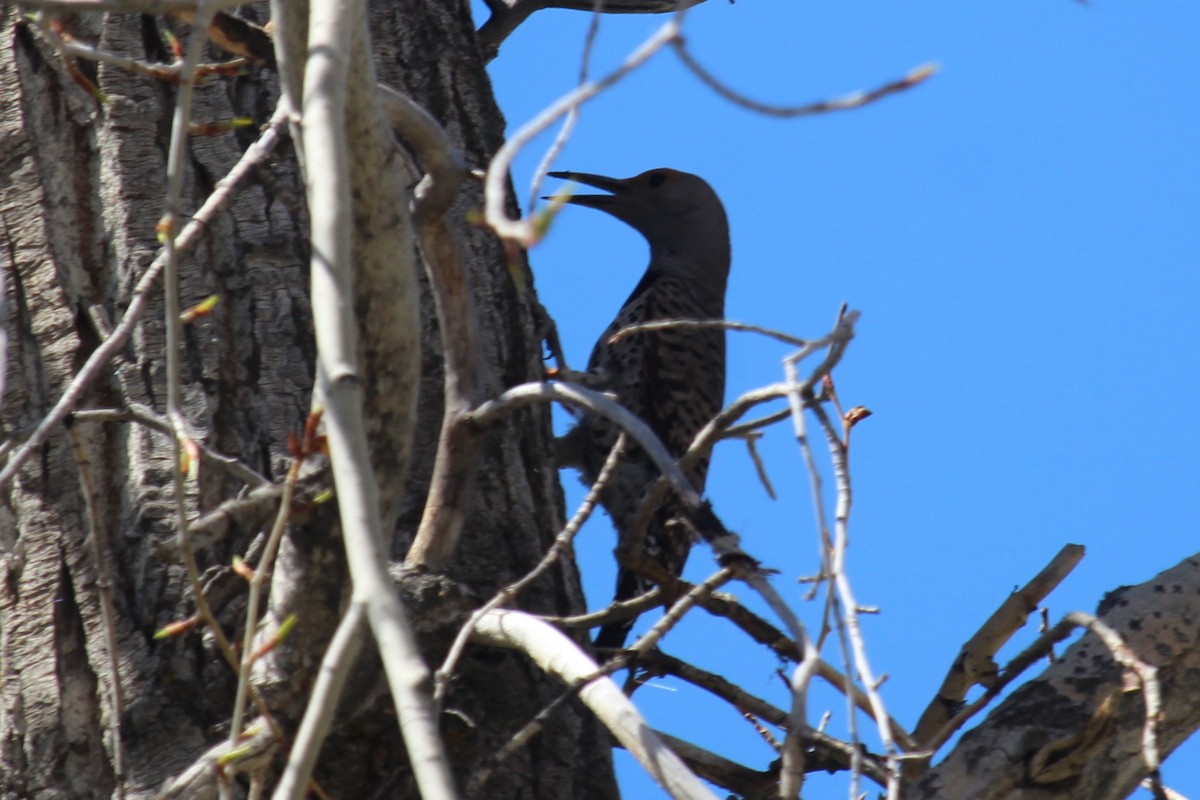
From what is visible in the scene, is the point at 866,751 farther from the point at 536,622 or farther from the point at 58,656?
the point at 58,656

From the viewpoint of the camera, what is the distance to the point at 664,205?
5.75 meters

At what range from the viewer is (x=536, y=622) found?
178 cm

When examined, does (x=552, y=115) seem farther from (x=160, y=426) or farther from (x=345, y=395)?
(x=160, y=426)

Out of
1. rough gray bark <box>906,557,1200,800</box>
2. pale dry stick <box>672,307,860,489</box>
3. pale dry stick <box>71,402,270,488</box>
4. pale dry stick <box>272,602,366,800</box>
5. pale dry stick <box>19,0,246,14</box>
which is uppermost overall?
pale dry stick <box>19,0,246,14</box>

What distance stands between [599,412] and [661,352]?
3450 mm

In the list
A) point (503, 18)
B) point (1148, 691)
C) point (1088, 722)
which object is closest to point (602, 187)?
point (503, 18)

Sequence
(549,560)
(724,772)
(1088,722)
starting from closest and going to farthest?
1. (549,560)
2. (1088,722)
3. (724,772)

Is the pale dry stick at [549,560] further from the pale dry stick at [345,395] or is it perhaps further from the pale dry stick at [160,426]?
the pale dry stick at [345,395]

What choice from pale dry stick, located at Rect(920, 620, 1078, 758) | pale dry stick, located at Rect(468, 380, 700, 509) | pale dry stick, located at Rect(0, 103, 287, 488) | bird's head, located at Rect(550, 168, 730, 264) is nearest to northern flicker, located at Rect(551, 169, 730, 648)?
bird's head, located at Rect(550, 168, 730, 264)

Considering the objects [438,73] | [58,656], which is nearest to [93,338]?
[58,656]

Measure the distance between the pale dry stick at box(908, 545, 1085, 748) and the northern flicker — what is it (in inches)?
70.3

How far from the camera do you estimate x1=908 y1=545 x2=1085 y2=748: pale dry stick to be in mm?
2395

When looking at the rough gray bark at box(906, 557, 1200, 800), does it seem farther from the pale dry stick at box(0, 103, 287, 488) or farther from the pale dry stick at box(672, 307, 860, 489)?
the pale dry stick at box(0, 103, 287, 488)

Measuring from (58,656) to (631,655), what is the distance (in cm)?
89
